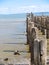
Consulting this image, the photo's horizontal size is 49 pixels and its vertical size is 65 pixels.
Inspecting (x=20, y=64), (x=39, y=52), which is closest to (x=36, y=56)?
(x=39, y=52)

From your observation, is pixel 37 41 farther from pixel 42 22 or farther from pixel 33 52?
pixel 42 22

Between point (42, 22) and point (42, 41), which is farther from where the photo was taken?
point (42, 22)

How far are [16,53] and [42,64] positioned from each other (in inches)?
300

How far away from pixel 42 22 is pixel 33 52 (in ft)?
49.9

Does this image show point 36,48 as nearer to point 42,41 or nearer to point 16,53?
point 42,41

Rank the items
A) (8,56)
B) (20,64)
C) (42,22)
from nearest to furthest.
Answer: (20,64) → (8,56) → (42,22)

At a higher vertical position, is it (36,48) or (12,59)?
(36,48)

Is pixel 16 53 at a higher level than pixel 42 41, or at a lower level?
lower

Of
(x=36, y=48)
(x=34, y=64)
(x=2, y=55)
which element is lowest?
(x=2, y=55)

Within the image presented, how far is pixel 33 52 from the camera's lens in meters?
8.19

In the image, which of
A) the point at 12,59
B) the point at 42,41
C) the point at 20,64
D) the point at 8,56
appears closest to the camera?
the point at 42,41

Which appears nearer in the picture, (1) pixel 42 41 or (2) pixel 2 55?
(1) pixel 42 41

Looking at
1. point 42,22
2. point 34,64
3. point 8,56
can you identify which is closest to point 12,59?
point 8,56

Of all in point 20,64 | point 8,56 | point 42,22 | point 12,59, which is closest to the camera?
point 20,64
